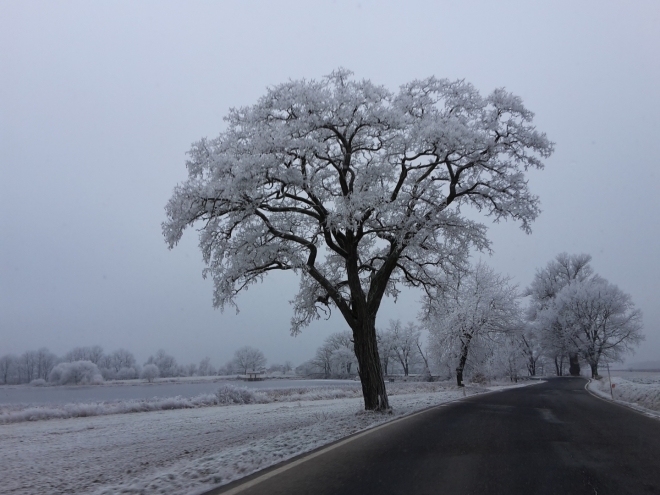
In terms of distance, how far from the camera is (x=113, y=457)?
8.28 metres

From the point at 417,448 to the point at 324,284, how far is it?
6724 mm

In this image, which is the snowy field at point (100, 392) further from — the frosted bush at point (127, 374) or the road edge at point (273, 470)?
the road edge at point (273, 470)

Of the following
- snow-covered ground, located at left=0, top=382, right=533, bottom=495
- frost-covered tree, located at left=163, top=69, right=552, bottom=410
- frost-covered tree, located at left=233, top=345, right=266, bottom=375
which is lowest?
frost-covered tree, located at left=233, top=345, right=266, bottom=375

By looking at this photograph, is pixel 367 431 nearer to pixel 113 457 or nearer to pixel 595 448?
pixel 595 448

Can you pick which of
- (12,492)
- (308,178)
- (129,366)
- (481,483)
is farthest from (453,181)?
(129,366)

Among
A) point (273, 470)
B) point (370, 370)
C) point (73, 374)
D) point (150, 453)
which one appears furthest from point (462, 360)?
point (73, 374)

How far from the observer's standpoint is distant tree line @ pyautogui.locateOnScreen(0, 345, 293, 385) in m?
63.3

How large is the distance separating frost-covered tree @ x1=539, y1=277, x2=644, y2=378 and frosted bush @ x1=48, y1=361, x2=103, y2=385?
6252 centimetres

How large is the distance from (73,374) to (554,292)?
68.0 m

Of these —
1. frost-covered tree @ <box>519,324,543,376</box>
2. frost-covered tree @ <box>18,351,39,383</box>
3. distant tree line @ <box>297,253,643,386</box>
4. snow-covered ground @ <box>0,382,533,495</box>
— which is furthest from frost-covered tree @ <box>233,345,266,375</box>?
Answer: snow-covered ground @ <box>0,382,533,495</box>

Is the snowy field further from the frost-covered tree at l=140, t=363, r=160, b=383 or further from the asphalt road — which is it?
the asphalt road

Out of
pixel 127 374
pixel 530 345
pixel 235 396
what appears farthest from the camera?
pixel 127 374

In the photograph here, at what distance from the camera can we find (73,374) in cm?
6272

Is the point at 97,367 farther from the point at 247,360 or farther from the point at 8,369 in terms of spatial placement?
the point at 247,360
